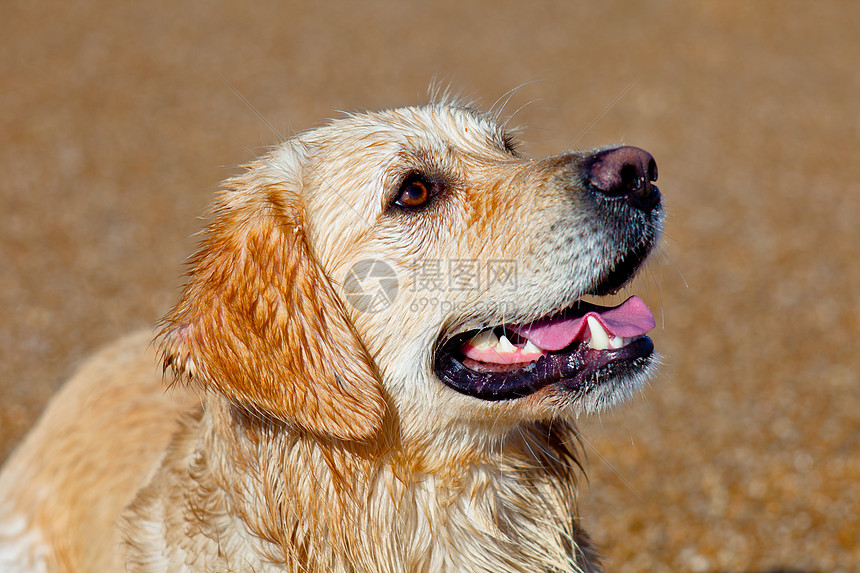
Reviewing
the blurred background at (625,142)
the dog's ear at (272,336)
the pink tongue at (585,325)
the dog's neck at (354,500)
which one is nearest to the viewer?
the dog's ear at (272,336)

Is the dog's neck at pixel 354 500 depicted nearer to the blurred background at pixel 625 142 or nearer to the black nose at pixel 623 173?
the black nose at pixel 623 173

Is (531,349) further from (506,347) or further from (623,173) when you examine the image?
(623,173)

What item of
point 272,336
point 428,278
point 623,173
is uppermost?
point 623,173

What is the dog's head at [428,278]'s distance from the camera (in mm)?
2291

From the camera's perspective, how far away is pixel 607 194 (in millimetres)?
2537

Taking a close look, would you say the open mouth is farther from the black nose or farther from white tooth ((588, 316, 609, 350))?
the black nose

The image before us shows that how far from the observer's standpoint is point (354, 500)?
244 centimetres

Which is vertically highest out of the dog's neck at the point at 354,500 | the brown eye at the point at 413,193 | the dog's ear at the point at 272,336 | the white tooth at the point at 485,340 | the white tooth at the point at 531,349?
the brown eye at the point at 413,193

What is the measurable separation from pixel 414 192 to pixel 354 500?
42.4 inches

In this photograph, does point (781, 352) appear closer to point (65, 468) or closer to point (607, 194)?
point (607, 194)

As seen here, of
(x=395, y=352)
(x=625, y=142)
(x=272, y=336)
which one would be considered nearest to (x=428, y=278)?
(x=395, y=352)

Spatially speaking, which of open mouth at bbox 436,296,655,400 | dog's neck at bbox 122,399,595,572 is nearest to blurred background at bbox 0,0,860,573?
open mouth at bbox 436,296,655,400

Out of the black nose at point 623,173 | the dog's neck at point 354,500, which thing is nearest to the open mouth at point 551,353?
the dog's neck at point 354,500

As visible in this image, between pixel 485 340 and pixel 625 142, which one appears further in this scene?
pixel 625 142
